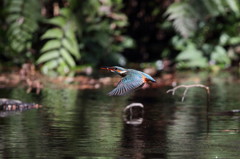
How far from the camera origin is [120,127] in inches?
209

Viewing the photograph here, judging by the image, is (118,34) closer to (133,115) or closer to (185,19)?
(185,19)

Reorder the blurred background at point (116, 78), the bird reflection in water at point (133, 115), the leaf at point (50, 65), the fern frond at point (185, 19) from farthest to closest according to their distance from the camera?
the leaf at point (50, 65) → the fern frond at point (185, 19) → the bird reflection in water at point (133, 115) → the blurred background at point (116, 78)

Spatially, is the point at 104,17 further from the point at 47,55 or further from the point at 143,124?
the point at 143,124

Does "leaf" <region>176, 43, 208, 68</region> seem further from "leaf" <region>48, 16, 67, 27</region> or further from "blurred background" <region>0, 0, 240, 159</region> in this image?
"leaf" <region>48, 16, 67, 27</region>

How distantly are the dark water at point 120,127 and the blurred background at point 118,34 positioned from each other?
1.76m

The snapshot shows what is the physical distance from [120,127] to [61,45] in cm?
460

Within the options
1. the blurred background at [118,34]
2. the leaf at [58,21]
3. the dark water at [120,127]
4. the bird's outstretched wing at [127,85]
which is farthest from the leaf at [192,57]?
the bird's outstretched wing at [127,85]

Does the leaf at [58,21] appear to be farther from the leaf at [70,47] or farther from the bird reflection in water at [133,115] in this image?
the bird reflection in water at [133,115]

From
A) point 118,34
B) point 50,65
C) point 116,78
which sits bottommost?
point 116,78

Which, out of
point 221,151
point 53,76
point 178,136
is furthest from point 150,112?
point 53,76

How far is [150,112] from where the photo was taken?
6.27 m

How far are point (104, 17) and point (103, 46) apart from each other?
0.61m

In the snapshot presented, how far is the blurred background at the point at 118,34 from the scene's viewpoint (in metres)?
9.59

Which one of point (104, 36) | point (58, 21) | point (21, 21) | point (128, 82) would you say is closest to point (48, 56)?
point (58, 21)
